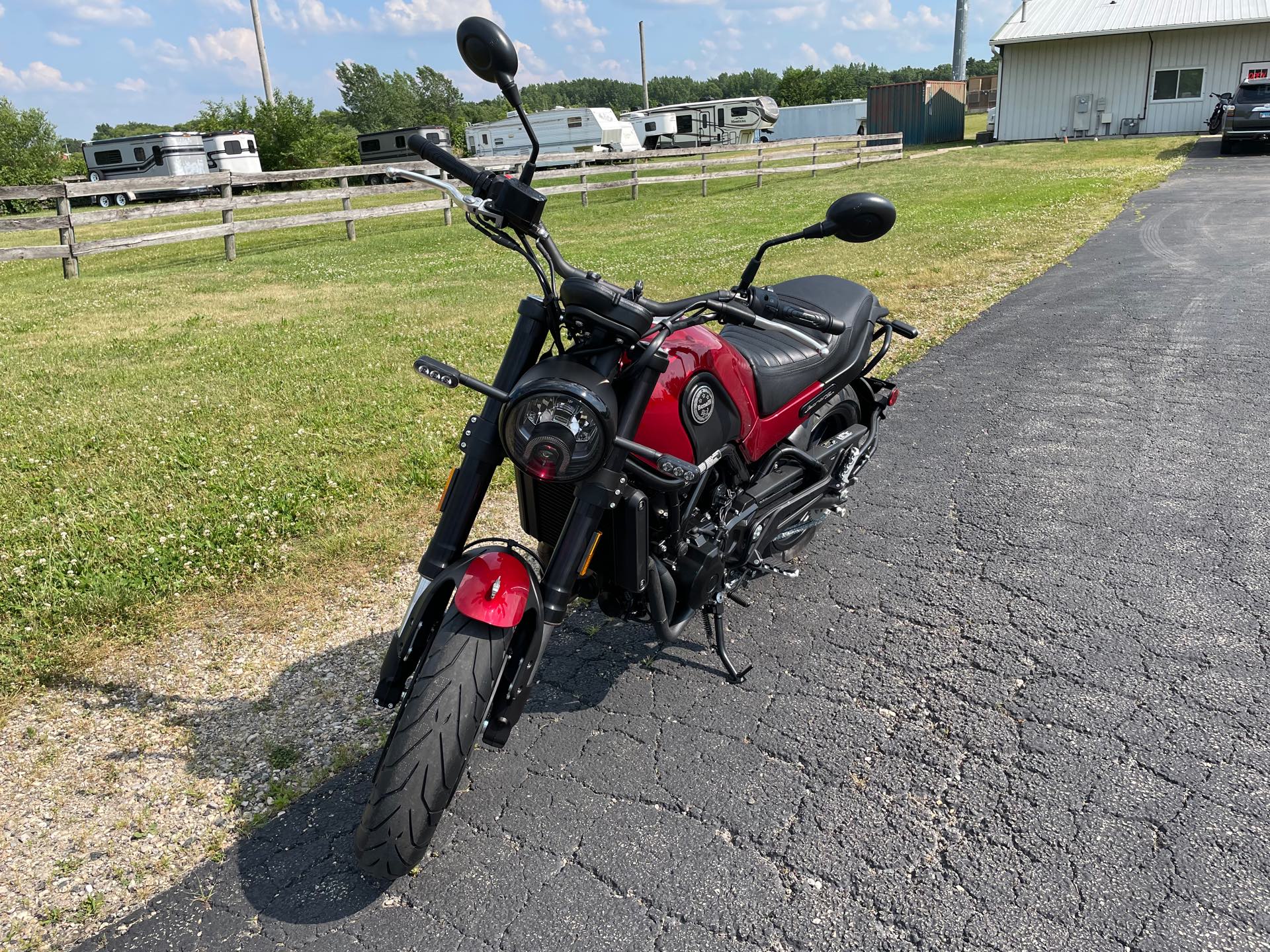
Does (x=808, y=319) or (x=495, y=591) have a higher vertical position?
(x=808, y=319)

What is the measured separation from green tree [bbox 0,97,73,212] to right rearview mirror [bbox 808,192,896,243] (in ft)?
161

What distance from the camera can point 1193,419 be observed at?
221 inches

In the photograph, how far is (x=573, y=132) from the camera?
4072 centimetres

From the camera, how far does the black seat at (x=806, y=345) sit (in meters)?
3.37

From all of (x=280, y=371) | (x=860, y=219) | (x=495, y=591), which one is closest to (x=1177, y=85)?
(x=280, y=371)

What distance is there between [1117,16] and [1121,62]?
5.14 ft

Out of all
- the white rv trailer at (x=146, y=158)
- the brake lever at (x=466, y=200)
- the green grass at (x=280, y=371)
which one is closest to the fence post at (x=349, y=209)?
the green grass at (x=280, y=371)

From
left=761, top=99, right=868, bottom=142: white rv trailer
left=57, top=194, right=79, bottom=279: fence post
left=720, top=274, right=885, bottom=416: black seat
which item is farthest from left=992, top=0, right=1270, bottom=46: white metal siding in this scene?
left=720, top=274, right=885, bottom=416: black seat

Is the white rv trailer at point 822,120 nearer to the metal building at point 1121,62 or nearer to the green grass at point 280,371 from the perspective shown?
the metal building at point 1121,62

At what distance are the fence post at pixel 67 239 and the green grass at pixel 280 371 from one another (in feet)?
0.95

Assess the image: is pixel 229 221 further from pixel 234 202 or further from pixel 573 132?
pixel 573 132

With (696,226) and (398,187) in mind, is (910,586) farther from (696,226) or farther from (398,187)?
(398,187)

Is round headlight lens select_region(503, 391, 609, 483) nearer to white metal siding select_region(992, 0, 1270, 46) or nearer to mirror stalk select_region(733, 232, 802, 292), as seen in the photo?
mirror stalk select_region(733, 232, 802, 292)

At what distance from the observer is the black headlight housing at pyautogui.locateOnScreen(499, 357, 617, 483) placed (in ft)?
7.79
